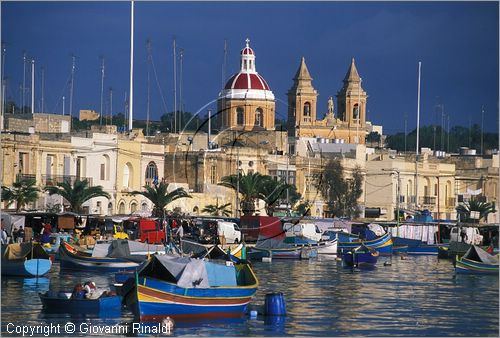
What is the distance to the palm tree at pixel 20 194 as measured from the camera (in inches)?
3374

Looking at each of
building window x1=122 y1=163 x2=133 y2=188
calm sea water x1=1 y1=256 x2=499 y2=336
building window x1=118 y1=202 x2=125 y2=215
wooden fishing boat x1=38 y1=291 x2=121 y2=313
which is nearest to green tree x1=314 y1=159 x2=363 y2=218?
building window x1=122 y1=163 x2=133 y2=188

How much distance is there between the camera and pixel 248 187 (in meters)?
101

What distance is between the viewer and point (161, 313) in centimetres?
4688

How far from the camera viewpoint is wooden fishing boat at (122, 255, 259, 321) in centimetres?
4688

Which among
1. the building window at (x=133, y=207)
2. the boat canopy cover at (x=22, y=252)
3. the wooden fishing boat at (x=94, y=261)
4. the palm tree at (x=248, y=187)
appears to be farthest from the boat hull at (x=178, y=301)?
the building window at (x=133, y=207)

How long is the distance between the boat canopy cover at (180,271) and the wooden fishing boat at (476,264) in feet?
80.8

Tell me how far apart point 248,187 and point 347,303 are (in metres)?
45.4

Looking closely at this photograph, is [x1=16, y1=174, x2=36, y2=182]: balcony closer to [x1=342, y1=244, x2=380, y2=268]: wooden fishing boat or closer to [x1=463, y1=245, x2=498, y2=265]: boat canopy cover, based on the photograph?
[x1=342, y1=244, x2=380, y2=268]: wooden fishing boat

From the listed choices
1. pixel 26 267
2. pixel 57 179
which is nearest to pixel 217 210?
pixel 57 179

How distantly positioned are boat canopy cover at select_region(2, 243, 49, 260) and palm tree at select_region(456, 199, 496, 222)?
5910 centimetres

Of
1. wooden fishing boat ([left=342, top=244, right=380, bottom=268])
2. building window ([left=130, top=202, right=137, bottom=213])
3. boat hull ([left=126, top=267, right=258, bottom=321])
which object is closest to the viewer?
boat hull ([left=126, top=267, right=258, bottom=321])

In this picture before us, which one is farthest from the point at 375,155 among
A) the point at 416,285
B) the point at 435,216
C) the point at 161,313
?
the point at 161,313

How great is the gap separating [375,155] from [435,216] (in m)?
8.35

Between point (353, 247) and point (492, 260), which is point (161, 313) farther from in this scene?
point (353, 247)
